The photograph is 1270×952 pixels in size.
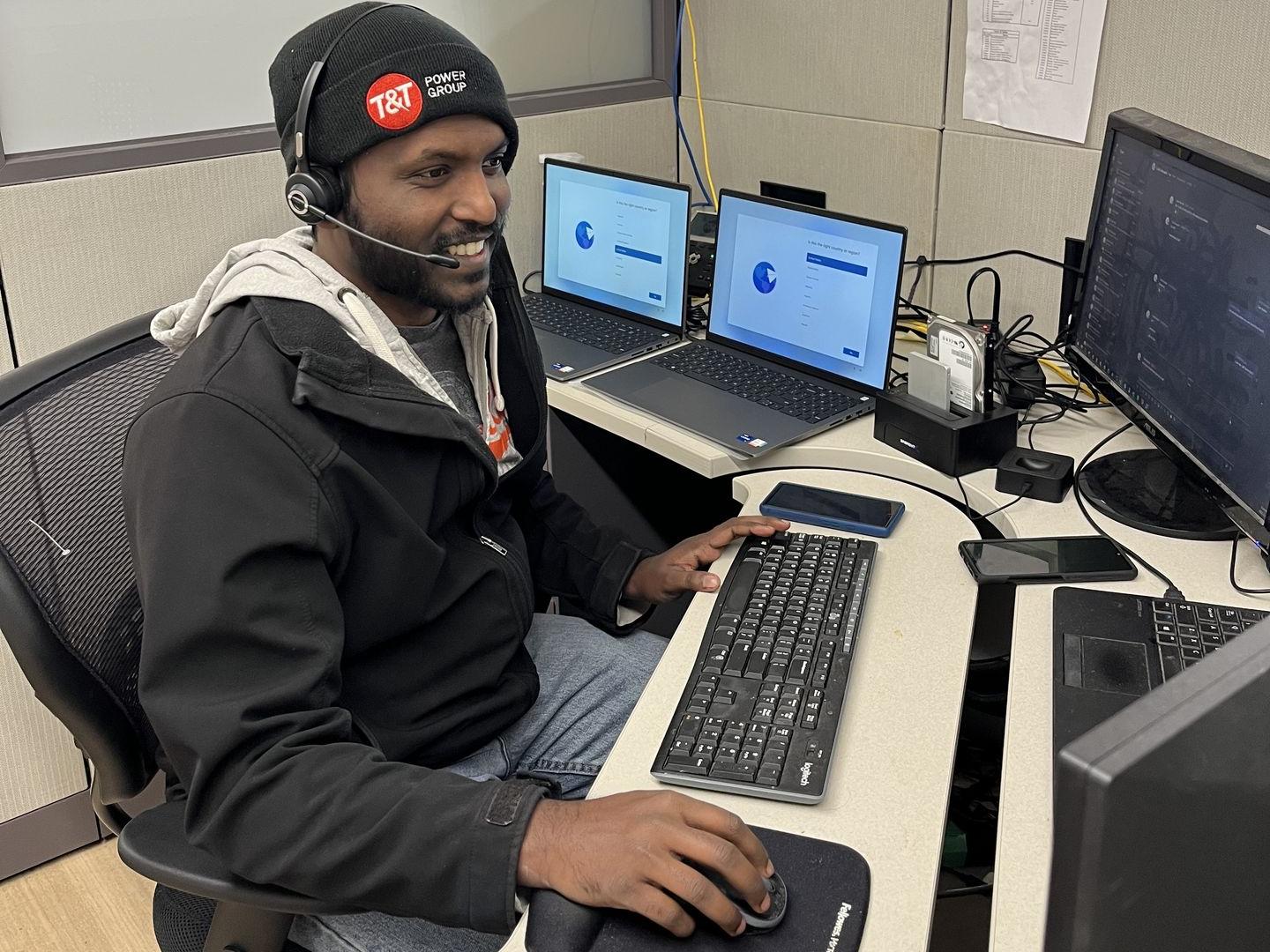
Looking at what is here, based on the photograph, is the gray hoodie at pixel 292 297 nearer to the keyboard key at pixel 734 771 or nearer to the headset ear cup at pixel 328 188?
the headset ear cup at pixel 328 188

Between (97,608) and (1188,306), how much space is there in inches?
44.6

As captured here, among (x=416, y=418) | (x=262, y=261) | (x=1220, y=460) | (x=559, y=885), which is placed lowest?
(x=559, y=885)

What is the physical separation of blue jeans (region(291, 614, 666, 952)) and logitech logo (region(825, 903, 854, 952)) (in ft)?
1.20

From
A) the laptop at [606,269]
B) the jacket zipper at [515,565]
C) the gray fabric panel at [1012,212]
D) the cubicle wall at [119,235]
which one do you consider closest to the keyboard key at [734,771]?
the jacket zipper at [515,565]

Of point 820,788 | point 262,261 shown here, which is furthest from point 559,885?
point 262,261

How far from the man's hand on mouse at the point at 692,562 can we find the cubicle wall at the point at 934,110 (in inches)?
31.2

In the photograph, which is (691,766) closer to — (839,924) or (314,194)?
(839,924)

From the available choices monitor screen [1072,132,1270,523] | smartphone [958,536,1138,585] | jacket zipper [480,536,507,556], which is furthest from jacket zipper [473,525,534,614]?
monitor screen [1072,132,1270,523]

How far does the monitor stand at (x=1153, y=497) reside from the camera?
1308 millimetres

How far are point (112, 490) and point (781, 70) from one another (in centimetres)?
151

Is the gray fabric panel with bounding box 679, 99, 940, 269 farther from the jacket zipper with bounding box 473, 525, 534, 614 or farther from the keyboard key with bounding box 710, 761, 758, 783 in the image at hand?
the keyboard key with bounding box 710, 761, 758, 783

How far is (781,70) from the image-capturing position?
219 cm

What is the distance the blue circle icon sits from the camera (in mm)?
1820

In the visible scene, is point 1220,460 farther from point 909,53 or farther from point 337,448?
point 909,53
